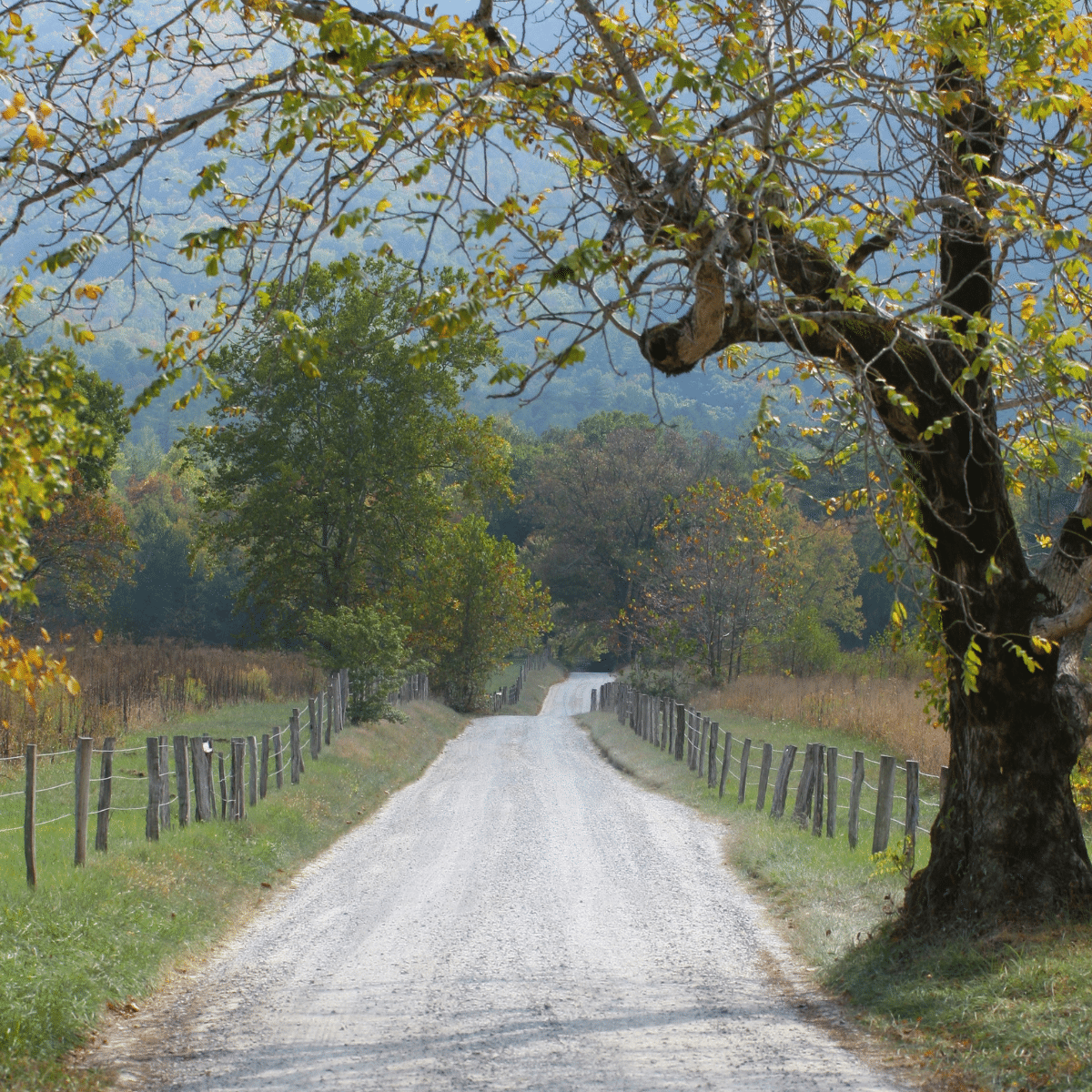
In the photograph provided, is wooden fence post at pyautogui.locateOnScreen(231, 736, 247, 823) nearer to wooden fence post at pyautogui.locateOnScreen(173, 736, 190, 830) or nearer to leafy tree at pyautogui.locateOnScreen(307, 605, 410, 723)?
wooden fence post at pyautogui.locateOnScreen(173, 736, 190, 830)

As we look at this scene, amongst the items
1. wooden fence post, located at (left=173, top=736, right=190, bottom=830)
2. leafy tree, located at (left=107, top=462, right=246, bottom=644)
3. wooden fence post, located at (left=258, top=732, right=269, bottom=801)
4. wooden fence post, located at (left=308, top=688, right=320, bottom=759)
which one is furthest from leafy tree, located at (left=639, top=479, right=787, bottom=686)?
leafy tree, located at (left=107, top=462, right=246, bottom=644)

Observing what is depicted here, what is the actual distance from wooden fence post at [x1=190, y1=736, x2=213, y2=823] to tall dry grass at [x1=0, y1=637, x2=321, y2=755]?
10.1 feet

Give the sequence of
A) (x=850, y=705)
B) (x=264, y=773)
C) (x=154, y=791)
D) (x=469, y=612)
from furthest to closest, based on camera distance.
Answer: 1. (x=469, y=612)
2. (x=850, y=705)
3. (x=264, y=773)
4. (x=154, y=791)

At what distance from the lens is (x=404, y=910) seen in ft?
31.6

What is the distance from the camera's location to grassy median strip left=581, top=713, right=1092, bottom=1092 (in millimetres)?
5277

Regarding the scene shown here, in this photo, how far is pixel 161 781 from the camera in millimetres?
10500

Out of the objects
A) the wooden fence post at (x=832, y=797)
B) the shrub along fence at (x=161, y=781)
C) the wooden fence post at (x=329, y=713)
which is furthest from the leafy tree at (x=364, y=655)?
the wooden fence post at (x=832, y=797)

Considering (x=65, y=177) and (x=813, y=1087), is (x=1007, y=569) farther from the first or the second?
(x=65, y=177)

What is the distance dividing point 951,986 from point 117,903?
607cm

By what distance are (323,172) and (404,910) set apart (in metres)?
6.68

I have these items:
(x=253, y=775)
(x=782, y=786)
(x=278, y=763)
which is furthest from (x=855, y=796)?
(x=278, y=763)

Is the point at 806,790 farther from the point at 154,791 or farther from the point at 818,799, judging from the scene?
the point at 154,791

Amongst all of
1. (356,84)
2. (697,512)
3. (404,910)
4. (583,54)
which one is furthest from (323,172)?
(697,512)

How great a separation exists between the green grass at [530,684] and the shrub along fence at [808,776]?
17.4 metres
